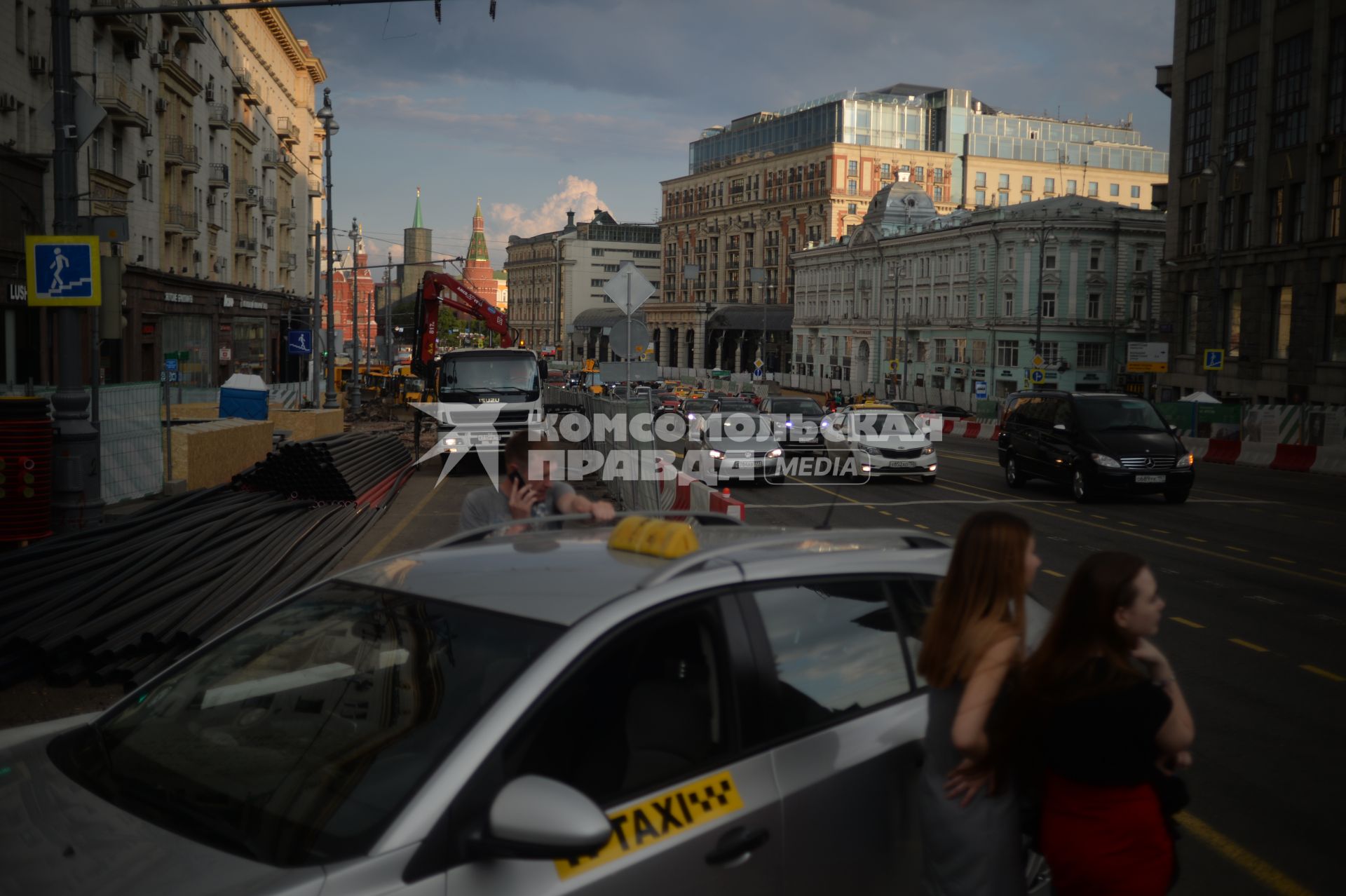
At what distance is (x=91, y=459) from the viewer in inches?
489

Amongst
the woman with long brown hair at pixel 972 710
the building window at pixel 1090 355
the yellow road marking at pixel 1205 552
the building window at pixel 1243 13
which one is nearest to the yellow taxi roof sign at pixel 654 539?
the woman with long brown hair at pixel 972 710

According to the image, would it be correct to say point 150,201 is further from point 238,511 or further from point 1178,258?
point 1178,258

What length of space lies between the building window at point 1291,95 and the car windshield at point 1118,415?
31.7 metres

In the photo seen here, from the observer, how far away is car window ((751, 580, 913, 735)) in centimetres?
355

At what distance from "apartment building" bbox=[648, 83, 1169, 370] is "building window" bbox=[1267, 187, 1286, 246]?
60496 mm

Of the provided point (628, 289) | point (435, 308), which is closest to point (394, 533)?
point (628, 289)

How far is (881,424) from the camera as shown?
25.6m

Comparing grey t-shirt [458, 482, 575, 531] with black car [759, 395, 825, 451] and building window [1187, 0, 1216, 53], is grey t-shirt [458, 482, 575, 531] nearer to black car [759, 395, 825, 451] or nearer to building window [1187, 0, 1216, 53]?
black car [759, 395, 825, 451]

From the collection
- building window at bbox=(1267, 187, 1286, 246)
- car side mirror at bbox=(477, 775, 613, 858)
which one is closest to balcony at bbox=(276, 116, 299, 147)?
building window at bbox=(1267, 187, 1286, 246)

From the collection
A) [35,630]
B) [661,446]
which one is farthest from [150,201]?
[35,630]

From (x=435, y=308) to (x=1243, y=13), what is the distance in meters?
39.0

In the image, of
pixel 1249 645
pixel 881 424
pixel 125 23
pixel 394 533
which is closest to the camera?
pixel 1249 645

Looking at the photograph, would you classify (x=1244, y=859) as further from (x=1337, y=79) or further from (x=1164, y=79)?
(x=1164, y=79)

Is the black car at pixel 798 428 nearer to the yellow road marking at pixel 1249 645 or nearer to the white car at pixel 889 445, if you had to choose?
the white car at pixel 889 445
